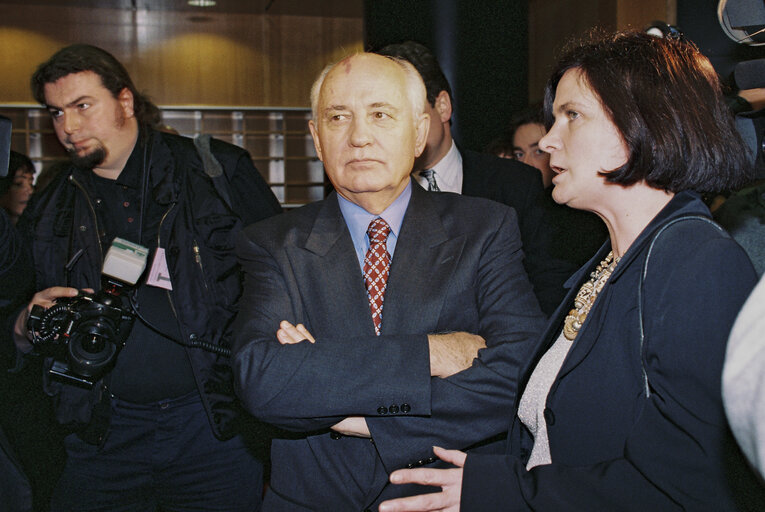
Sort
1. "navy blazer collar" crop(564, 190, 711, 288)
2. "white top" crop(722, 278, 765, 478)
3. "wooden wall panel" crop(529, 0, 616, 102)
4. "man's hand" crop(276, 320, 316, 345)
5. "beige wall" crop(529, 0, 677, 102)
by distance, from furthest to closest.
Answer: "wooden wall panel" crop(529, 0, 616, 102) < "beige wall" crop(529, 0, 677, 102) < "man's hand" crop(276, 320, 316, 345) < "navy blazer collar" crop(564, 190, 711, 288) < "white top" crop(722, 278, 765, 478)

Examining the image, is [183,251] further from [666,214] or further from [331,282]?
[666,214]

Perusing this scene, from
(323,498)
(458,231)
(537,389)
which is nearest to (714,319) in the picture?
(537,389)

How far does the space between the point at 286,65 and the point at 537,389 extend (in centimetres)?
984

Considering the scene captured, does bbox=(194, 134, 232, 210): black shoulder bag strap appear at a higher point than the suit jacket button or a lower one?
higher

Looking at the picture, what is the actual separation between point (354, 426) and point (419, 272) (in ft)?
1.26

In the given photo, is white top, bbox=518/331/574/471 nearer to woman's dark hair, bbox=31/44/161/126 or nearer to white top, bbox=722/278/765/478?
white top, bbox=722/278/765/478

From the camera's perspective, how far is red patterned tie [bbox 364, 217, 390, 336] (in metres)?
1.62

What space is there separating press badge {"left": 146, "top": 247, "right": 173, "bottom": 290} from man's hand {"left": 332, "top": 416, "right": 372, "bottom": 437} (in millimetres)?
1066

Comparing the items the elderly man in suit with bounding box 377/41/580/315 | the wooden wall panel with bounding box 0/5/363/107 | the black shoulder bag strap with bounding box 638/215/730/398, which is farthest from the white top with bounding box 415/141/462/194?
the wooden wall panel with bounding box 0/5/363/107

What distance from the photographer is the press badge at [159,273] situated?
2281 millimetres

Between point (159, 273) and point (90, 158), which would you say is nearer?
point (159, 273)

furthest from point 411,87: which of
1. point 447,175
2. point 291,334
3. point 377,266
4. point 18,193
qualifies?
point 18,193

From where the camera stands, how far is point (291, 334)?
1525 millimetres

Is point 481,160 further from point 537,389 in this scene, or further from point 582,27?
point 582,27
